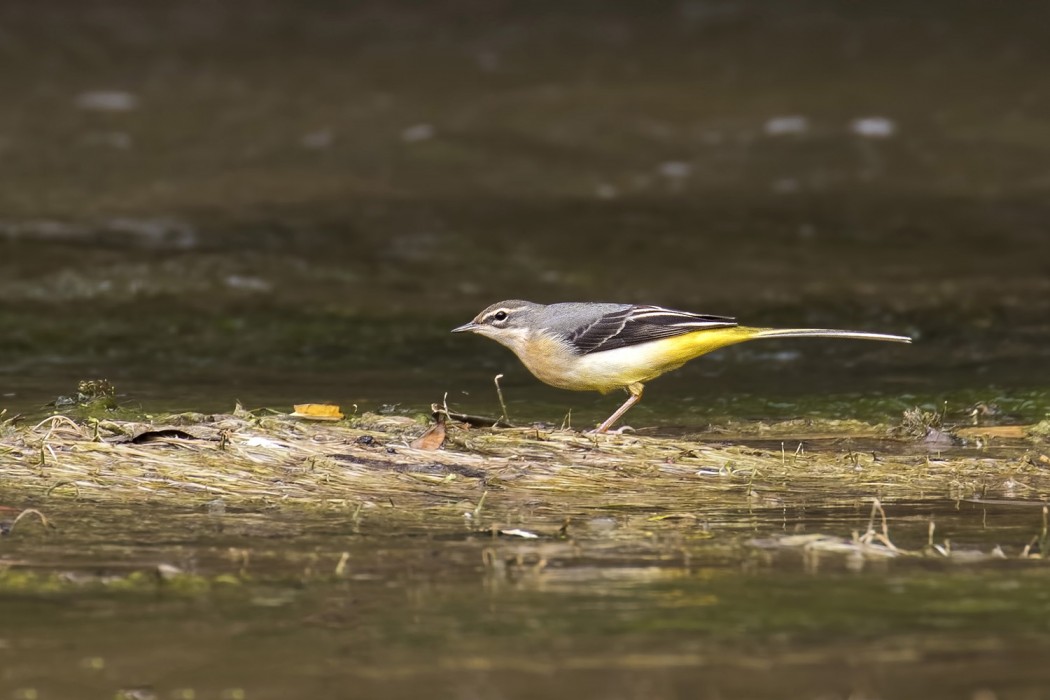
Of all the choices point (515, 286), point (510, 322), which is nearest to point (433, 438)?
point (510, 322)

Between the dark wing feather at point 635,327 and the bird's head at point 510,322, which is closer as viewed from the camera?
the dark wing feather at point 635,327

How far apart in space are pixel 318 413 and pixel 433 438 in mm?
1269

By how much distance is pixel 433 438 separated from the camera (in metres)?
7.96

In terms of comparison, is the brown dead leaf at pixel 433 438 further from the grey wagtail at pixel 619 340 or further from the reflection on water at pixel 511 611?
the reflection on water at pixel 511 611

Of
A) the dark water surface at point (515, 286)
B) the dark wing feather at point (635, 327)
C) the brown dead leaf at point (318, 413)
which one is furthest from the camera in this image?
the brown dead leaf at point (318, 413)

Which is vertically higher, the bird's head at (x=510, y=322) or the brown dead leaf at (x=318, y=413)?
the bird's head at (x=510, y=322)

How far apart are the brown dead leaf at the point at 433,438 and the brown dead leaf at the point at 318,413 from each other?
3.22 ft

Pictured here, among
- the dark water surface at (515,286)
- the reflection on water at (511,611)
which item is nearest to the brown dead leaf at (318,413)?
the dark water surface at (515,286)

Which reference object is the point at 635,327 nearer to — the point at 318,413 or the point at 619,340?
the point at 619,340

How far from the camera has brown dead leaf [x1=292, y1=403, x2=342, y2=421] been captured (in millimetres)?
8875

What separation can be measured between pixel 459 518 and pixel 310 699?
226 centimetres

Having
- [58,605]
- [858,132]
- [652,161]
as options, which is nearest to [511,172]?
Answer: [652,161]

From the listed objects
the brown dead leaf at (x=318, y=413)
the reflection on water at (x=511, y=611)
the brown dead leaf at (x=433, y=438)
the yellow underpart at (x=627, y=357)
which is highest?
the yellow underpart at (x=627, y=357)

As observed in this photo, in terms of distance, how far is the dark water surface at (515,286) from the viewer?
4730mm
